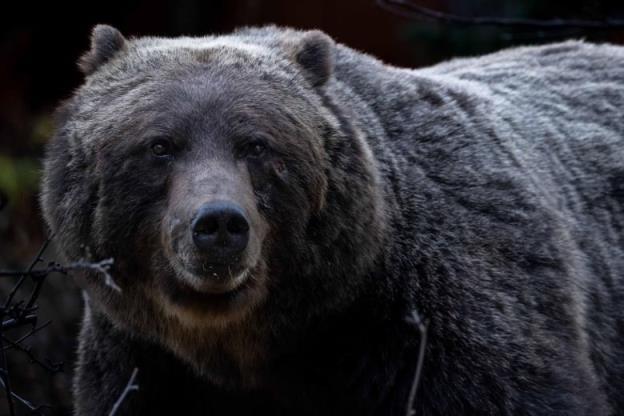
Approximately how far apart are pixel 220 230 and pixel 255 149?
2.00ft

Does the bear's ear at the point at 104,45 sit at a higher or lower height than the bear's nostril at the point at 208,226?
higher

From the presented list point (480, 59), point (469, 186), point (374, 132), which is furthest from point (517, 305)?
point (480, 59)

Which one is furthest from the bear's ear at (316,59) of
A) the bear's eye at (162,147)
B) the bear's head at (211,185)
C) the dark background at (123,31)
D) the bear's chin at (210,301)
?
the dark background at (123,31)

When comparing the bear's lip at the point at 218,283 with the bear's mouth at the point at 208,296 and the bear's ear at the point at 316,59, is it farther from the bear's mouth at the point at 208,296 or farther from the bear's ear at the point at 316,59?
the bear's ear at the point at 316,59

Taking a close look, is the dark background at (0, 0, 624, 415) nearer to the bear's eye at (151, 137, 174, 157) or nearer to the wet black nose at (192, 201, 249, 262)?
the bear's eye at (151, 137, 174, 157)

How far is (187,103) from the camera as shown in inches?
196

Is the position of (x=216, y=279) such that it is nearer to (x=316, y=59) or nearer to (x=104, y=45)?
(x=316, y=59)

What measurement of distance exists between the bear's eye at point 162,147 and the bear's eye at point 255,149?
313 millimetres

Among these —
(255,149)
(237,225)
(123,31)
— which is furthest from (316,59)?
(123,31)

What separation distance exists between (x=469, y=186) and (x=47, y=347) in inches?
195

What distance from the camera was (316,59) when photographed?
17.7 ft

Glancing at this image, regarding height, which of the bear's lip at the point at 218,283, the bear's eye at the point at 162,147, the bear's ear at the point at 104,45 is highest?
the bear's ear at the point at 104,45

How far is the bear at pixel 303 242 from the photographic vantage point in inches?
194

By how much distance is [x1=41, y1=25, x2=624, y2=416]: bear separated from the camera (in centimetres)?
492
